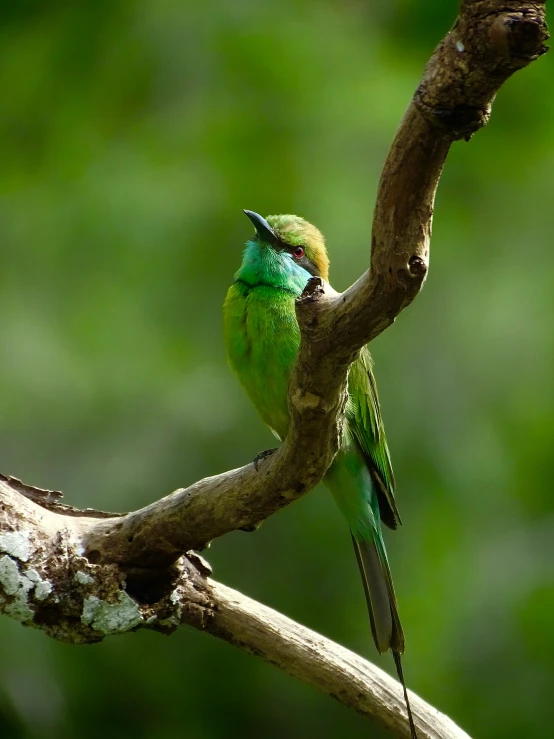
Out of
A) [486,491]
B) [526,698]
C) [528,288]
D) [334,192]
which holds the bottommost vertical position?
[526,698]

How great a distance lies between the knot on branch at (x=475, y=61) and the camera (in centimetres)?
137

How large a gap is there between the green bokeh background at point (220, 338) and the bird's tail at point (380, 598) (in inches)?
55.4

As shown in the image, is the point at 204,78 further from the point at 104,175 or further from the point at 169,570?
the point at 169,570

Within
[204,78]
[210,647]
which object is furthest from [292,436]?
[204,78]

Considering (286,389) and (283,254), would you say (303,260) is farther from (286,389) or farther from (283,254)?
(286,389)

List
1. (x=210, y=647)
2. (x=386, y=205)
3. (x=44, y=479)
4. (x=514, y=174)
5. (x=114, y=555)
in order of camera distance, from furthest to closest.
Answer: (x=514, y=174)
(x=210, y=647)
(x=44, y=479)
(x=114, y=555)
(x=386, y=205)

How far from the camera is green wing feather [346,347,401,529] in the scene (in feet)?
10.1

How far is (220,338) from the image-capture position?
4855 millimetres

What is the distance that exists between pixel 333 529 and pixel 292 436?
2.38 meters

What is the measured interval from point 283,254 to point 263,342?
14.5 inches

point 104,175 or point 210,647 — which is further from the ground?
point 104,175

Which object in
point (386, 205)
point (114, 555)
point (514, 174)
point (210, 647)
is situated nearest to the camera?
point (386, 205)

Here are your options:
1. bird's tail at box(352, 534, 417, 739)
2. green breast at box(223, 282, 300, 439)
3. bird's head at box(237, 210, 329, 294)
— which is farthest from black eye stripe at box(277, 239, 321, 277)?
bird's tail at box(352, 534, 417, 739)

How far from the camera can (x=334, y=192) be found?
4.87 metres
